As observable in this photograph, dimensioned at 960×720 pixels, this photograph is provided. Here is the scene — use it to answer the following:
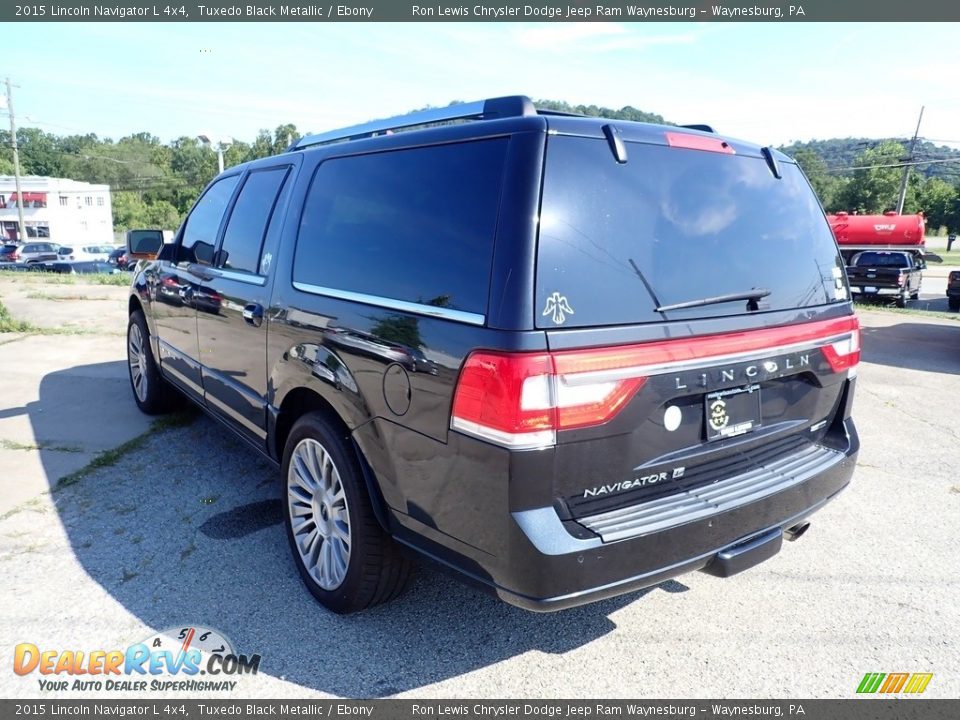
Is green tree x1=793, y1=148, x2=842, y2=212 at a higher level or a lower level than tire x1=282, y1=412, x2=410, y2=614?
higher

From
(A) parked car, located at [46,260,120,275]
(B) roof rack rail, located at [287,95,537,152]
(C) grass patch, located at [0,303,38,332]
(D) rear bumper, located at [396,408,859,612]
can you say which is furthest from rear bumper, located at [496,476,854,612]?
(A) parked car, located at [46,260,120,275]

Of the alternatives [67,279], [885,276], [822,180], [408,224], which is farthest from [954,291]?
[822,180]

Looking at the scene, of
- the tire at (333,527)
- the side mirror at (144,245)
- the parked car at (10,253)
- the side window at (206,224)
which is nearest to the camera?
the tire at (333,527)

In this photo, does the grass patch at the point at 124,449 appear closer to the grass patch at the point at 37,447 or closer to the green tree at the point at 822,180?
the grass patch at the point at 37,447

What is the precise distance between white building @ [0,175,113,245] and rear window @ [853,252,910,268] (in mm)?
66765

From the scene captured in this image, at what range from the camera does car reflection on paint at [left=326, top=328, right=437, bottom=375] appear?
7.47ft

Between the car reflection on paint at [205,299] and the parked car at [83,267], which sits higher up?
the car reflection on paint at [205,299]

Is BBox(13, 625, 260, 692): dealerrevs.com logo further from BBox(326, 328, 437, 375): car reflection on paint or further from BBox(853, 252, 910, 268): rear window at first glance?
BBox(853, 252, 910, 268): rear window

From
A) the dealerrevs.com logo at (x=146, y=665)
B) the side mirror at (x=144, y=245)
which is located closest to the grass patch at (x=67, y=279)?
the side mirror at (x=144, y=245)

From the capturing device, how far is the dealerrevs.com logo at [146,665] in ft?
8.20

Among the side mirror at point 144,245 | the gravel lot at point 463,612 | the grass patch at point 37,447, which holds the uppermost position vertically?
the side mirror at point 144,245

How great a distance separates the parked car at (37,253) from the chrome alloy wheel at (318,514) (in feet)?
109

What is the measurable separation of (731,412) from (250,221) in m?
2.81
